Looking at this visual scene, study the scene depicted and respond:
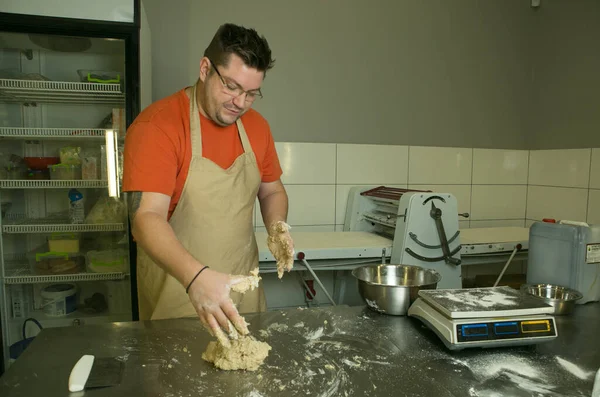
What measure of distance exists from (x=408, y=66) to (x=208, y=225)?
90.8 inches

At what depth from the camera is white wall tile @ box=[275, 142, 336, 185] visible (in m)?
3.04

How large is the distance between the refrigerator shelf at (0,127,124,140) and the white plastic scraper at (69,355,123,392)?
5.56ft

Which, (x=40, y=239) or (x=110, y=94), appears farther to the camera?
(x=40, y=239)

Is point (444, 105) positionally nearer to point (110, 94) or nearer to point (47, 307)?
point (110, 94)

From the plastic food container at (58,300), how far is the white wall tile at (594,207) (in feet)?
11.5

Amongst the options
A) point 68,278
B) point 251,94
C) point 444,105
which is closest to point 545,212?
point 444,105


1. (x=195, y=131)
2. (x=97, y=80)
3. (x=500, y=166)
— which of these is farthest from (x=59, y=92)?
(x=500, y=166)

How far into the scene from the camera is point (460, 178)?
3.48 metres

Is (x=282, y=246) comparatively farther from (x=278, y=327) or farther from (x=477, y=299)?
(x=477, y=299)

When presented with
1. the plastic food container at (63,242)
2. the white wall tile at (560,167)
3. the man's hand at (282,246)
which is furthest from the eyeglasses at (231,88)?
the white wall tile at (560,167)

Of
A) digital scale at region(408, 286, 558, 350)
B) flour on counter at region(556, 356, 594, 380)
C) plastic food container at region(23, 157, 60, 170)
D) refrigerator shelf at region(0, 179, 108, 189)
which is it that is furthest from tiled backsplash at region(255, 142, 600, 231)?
flour on counter at region(556, 356, 594, 380)

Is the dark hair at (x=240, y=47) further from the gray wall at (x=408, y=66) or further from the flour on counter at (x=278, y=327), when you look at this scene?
the gray wall at (x=408, y=66)

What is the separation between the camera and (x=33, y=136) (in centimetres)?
244

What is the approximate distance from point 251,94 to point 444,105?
7.67 ft
